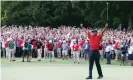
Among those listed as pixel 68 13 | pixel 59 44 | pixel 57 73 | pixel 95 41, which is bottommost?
pixel 57 73

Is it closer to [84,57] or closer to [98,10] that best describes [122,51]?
[84,57]

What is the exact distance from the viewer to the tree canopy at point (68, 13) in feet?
171

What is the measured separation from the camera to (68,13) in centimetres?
6147

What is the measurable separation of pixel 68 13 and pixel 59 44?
84.2 ft

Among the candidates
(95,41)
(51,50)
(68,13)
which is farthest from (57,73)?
(68,13)

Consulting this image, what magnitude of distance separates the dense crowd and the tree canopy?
581 inches

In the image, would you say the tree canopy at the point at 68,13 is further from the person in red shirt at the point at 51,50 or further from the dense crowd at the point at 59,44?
the person in red shirt at the point at 51,50

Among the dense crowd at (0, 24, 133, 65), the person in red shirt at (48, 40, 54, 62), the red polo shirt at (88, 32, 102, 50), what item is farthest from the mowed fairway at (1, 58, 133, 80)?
the person in red shirt at (48, 40, 54, 62)

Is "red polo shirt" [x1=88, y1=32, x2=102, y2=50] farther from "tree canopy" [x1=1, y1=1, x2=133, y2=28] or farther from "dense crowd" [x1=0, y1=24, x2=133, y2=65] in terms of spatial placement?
"tree canopy" [x1=1, y1=1, x2=133, y2=28]

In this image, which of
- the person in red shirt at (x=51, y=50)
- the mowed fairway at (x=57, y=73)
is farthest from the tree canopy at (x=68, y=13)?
the mowed fairway at (x=57, y=73)

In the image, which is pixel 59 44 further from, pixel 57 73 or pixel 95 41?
pixel 95 41

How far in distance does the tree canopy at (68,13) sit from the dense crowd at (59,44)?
48.4 ft

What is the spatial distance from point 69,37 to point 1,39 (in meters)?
5.68

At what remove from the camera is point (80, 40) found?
111ft
